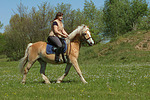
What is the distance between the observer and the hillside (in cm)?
2836

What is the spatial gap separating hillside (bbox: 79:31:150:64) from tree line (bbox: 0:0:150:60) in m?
5.32

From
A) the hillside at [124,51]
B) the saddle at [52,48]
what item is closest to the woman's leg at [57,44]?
the saddle at [52,48]

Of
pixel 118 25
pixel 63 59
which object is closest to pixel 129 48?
pixel 63 59

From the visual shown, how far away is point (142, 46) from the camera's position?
105ft

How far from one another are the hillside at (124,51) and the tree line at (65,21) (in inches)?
210

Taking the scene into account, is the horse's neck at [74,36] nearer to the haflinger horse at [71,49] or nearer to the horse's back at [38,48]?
the haflinger horse at [71,49]

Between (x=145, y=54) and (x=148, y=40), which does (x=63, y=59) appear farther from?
(x=148, y=40)

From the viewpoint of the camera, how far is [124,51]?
31.3m

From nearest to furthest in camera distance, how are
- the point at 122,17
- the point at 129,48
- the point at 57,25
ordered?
the point at 57,25 → the point at 129,48 → the point at 122,17

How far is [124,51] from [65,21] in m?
16.6

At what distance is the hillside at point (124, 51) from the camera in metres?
28.4

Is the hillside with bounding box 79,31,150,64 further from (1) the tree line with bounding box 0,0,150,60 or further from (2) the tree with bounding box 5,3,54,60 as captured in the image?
(2) the tree with bounding box 5,3,54,60

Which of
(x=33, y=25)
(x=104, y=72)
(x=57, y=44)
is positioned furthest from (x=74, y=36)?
(x=33, y=25)

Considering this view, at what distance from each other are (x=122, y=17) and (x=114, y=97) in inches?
2322
